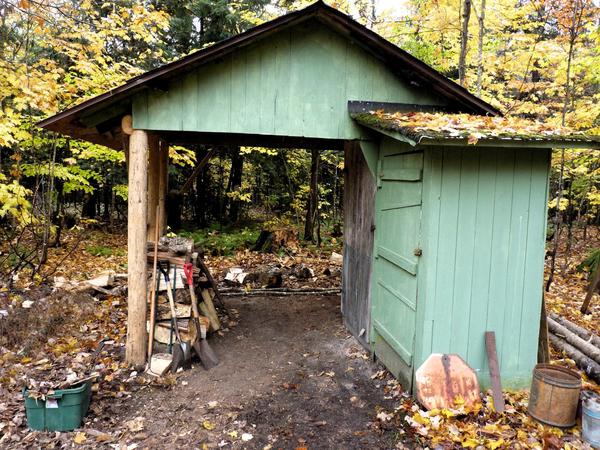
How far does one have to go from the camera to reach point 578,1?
827 centimetres

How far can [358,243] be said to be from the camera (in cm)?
678

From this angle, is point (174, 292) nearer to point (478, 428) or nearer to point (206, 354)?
point (206, 354)

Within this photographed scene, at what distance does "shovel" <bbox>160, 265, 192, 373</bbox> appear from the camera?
5.49 meters

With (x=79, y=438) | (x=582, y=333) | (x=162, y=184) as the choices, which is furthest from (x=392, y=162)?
(x=79, y=438)

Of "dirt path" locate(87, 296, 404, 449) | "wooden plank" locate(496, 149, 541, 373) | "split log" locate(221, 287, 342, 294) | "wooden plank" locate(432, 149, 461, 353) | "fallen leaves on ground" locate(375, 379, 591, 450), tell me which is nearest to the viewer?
"fallen leaves on ground" locate(375, 379, 591, 450)

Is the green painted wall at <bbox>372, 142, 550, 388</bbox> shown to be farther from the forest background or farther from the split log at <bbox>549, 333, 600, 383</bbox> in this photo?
the forest background

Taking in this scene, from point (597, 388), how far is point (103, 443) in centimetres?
519

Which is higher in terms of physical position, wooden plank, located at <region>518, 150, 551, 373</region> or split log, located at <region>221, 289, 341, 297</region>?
wooden plank, located at <region>518, 150, 551, 373</region>

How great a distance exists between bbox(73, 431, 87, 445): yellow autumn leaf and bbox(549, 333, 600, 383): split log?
549 cm

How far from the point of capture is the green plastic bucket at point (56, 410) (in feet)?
13.4

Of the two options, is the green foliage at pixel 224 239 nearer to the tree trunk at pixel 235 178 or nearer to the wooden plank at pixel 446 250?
the tree trunk at pixel 235 178

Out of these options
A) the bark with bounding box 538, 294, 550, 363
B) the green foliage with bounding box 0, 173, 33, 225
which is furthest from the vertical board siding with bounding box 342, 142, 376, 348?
the green foliage with bounding box 0, 173, 33, 225

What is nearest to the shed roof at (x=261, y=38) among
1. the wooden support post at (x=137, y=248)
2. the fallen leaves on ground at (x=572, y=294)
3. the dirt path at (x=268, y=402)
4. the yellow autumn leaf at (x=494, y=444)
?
the wooden support post at (x=137, y=248)

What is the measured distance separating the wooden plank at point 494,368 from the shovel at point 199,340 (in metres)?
3.34
